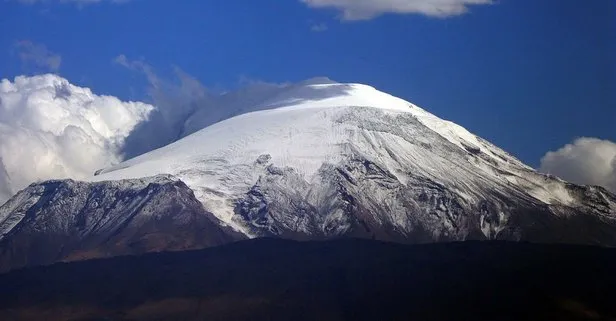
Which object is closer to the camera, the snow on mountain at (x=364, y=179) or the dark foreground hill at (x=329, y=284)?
the dark foreground hill at (x=329, y=284)

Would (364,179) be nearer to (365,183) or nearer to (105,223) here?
(365,183)

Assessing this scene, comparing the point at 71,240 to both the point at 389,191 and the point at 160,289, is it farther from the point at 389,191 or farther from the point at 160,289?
the point at 389,191

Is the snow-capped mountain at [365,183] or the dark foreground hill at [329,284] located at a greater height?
the snow-capped mountain at [365,183]

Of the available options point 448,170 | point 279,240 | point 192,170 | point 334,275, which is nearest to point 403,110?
point 448,170

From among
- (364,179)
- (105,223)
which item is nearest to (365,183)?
(364,179)
